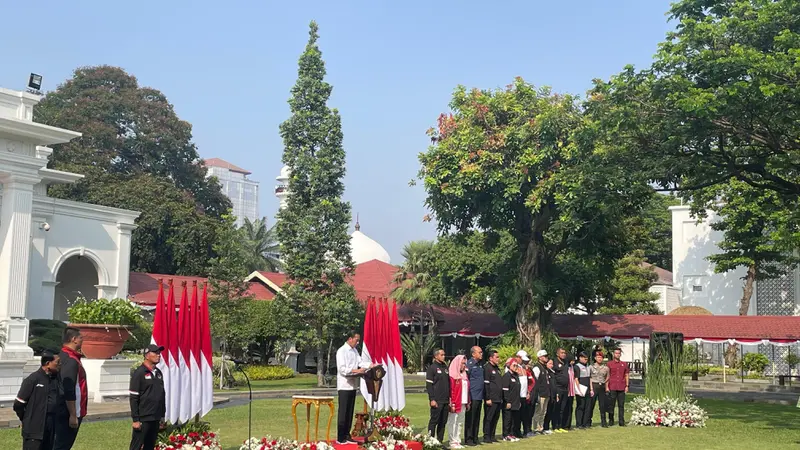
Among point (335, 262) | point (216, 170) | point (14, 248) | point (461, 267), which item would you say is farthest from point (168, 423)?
point (216, 170)

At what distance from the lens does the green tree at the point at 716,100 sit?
64.3 ft

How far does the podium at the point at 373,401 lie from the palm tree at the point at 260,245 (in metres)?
45.0

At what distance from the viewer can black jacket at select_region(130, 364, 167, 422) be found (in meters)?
10.6

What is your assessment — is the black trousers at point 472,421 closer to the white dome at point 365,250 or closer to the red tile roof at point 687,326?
the red tile roof at point 687,326

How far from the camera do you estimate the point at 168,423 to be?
11453 millimetres

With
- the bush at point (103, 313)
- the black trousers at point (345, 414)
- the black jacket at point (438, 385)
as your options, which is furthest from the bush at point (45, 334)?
the black trousers at point (345, 414)

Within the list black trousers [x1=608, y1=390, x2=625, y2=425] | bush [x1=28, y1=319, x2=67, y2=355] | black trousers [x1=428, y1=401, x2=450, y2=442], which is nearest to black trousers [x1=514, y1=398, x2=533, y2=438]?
black trousers [x1=428, y1=401, x2=450, y2=442]

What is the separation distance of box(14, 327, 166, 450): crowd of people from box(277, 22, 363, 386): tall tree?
23.1 metres

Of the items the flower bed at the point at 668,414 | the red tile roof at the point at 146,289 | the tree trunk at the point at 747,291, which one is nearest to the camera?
the flower bed at the point at 668,414

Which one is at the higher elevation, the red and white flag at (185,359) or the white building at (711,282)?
the white building at (711,282)

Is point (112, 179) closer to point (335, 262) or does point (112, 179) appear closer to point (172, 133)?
point (172, 133)

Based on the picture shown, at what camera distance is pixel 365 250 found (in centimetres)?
6022

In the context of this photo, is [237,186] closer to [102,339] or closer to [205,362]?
[102,339]

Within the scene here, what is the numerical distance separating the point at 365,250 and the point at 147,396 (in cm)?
4961
